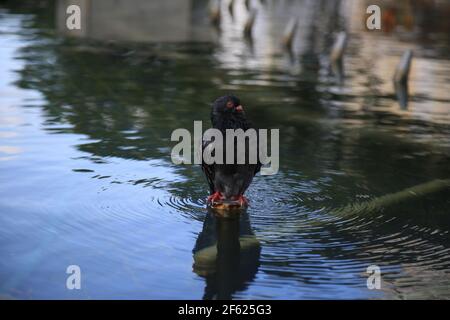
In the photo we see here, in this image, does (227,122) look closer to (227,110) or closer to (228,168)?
(227,110)

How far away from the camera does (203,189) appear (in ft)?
34.0

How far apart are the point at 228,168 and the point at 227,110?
60 cm

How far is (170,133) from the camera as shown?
13367 millimetres

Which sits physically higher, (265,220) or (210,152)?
(210,152)

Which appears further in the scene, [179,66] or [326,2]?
[326,2]

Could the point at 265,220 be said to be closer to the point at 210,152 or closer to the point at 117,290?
the point at 210,152

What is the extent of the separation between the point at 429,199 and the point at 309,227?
6.45 ft

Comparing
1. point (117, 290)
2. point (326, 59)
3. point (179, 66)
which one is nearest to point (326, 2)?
point (326, 59)

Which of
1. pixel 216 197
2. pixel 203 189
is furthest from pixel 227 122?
pixel 203 189

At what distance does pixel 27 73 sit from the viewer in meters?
19.2

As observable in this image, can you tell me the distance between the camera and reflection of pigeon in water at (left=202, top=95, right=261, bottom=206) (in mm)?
8992
